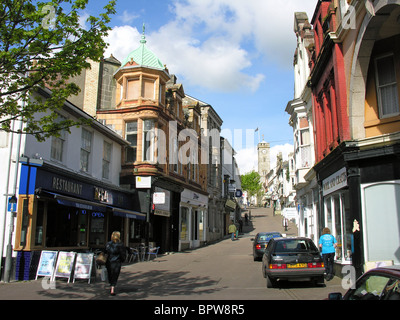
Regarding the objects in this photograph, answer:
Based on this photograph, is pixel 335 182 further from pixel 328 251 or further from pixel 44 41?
pixel 44 41

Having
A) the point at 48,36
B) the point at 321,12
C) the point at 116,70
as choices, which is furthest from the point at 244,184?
the point at 48,36

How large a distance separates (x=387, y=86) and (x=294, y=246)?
6.39 m

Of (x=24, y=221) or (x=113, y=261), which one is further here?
(x=24, y=221)

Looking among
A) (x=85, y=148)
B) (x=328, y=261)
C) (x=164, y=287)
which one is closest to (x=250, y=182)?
(x=85, y=148)

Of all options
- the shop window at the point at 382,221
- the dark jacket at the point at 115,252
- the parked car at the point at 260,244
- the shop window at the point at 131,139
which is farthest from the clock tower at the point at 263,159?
the dark jacket at the point at 115,252

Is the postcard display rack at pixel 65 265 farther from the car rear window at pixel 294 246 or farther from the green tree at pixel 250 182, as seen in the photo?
the green tree at pixel 250 182

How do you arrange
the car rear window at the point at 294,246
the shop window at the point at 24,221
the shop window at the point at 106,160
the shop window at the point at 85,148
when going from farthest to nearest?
the shop window at the point at 106,160 → the shop window at the point at 85,148 → the shop window at the point at 24,221 → the car rear window at the point at 294,246

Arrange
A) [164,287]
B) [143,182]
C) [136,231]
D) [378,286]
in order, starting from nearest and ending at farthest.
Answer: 1. [378,286]
2. [164,287]
3. [143,182]
4. [136,231]

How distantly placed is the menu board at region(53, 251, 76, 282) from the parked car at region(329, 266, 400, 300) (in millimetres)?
9759

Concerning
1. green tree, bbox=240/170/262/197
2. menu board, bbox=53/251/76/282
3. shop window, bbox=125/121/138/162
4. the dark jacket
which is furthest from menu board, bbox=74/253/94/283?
green tree, bbox=240/170/262/197

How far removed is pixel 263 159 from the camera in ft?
457

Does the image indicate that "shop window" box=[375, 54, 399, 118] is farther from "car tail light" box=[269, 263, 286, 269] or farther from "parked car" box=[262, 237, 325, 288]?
"car tail light" box=[269, 263, 286, 269]

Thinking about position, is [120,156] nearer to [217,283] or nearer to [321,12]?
[217,283]

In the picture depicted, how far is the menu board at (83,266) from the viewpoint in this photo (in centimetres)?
1225
